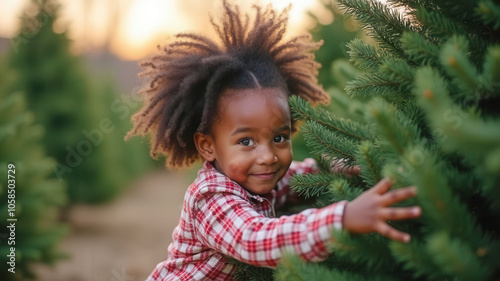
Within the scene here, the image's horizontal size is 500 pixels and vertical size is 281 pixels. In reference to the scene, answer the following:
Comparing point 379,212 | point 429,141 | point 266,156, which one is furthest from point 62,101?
point 379,212

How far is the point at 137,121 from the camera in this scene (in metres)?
2.33

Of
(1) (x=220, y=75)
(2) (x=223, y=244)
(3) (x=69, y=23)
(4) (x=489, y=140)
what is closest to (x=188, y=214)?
(2) (x=223, y=244)

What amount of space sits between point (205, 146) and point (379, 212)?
1.20 meters

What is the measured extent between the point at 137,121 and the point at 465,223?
70.1 inches

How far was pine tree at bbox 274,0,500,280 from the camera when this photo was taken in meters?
0.89

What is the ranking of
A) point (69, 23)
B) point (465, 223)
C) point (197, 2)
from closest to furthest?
1. point (465, 223)
2. point (69, 23)
3. point (197, 2)

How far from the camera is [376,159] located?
50.1 inches

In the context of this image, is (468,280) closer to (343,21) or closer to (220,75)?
(220,75)

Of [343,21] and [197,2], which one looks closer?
[343,21]

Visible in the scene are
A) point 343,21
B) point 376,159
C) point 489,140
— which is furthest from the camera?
point 343,21

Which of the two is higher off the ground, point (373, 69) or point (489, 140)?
point (373, 69)

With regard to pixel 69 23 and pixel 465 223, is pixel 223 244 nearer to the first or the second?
pixel 465 223

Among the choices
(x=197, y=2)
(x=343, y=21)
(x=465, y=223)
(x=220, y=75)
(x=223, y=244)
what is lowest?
(x=223, y=244)

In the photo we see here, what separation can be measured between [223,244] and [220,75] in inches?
31.8
